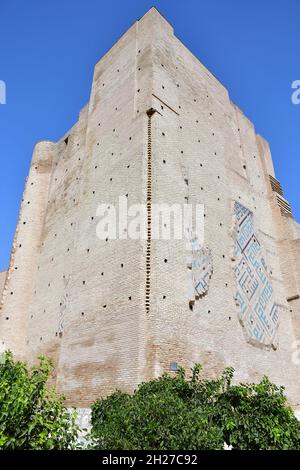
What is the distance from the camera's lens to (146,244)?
6902 millimetres

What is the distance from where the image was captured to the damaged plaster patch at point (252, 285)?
8.41 metres

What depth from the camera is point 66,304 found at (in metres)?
8.45

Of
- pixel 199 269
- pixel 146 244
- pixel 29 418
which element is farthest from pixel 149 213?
pixel 29 418

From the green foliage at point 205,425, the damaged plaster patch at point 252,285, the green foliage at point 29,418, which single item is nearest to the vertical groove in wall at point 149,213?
the green foliage at point 205,425

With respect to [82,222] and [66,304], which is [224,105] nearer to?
[82,222]

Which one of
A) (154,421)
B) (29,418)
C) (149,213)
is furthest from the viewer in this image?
(149,213)

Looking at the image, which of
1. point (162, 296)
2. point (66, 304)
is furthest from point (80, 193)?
point (162, 296)

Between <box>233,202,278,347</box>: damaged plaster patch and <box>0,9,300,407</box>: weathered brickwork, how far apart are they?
0.43ft

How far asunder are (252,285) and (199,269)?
7.82ft

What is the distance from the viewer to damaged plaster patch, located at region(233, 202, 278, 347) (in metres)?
Result: 8.41

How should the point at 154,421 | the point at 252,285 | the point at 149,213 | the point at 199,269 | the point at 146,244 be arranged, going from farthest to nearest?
the point at 252,285 < the point at 199,269 < the point at 149,213 < the point at 146,244 < the point at 154,421

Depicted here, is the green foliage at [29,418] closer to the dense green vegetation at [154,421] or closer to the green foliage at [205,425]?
the dense green vegetation at [154,421]

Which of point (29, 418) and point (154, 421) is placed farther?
point (154, 421)

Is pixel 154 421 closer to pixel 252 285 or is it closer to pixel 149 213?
pixel 149 213
